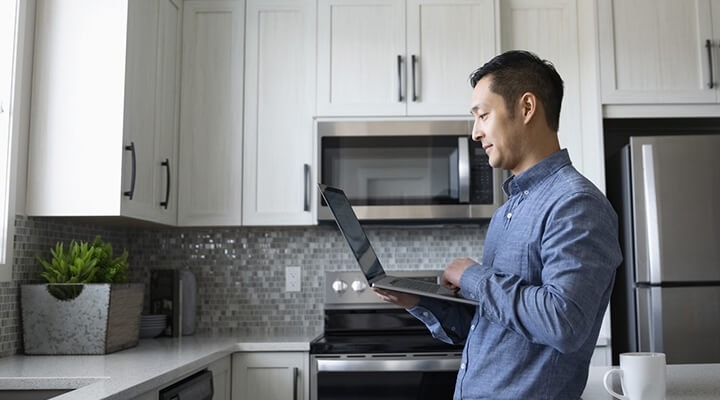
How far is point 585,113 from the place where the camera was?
3037 millimetres

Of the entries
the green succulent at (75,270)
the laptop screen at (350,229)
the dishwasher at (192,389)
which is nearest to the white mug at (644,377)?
→ the laptop screen at (350,229)

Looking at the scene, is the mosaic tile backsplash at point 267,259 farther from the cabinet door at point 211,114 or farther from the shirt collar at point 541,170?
the shirt collar at point 541,170

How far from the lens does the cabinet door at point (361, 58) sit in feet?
9.92

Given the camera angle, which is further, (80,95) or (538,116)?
(80,95)

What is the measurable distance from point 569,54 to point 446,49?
1.74 ft

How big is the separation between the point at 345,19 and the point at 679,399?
2.18m

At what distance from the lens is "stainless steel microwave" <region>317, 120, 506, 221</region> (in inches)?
116

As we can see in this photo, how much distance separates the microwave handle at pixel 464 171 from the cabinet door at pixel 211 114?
3.01 feet

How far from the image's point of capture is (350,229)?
4.75 feet

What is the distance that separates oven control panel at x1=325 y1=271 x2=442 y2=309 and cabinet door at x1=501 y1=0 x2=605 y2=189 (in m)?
0.79

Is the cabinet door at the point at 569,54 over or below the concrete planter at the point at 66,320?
over

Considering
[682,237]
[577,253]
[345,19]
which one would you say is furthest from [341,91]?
[577,253]

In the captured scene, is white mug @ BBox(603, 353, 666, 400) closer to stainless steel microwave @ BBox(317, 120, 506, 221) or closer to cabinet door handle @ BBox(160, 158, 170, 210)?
stainless steel microwave @ BBox(317, 120, 506, 221)

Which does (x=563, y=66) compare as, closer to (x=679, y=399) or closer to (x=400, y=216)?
(x=400, y=216)
